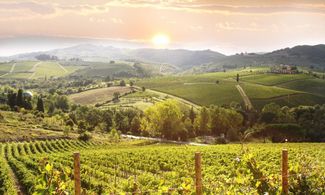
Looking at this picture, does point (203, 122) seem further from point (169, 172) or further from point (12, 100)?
point (169, 172)

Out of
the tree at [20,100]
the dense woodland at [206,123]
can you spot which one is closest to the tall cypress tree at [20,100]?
the tree at [20,100]

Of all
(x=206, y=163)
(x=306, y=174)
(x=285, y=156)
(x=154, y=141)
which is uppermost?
(x=285, y=156)

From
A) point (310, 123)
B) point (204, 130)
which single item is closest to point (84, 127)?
point (204, 130)

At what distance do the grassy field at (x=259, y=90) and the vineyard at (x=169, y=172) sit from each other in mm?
79473

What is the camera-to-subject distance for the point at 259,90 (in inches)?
5748

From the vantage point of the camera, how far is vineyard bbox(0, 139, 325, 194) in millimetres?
10766

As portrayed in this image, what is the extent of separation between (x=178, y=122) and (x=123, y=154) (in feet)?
151

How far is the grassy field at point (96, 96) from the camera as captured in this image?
16956cm

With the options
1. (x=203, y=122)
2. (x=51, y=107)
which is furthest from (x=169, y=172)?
(x=51, y=107)

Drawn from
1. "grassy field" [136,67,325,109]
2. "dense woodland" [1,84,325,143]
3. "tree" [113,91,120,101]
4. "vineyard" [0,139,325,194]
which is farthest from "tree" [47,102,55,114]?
"vineyard" [0,139,325,194]

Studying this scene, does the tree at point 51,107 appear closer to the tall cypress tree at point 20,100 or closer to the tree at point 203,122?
the tall cypress tree at point 20,100

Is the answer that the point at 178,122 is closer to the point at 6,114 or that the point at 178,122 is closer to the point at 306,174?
the point at 6,114

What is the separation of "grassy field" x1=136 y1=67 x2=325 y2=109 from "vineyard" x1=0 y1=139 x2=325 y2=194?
79473mm

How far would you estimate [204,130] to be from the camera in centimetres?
9494
